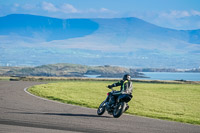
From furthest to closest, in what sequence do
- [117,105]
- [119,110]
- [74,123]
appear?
[117,105] → [119,110] → [74,123]

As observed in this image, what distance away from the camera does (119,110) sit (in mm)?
16781

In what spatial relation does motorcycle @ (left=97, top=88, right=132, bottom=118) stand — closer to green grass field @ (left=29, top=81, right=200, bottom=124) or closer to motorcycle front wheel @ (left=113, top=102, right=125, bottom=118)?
motorcycle front wheel @ (left=113, top=102, right=125, bottom=118)

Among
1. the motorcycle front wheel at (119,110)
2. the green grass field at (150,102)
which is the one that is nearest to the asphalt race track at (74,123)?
the motorcycle front wheel at (119,110)

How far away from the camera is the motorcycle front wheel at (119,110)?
16.7 m

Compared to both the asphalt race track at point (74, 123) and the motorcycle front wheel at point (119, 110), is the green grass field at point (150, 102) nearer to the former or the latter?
the motorcycle front wheel at point (119, 110)

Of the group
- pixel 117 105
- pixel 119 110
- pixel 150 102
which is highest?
pixel 117 105

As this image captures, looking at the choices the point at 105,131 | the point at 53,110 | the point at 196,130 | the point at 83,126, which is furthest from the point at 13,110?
the point at 196,130

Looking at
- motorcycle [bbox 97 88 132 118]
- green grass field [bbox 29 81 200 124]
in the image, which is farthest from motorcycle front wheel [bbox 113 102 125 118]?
green grass field [bbox 29 81 200 124]

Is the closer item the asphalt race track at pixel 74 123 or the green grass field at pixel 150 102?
the asphalt race track at pixel 74 123

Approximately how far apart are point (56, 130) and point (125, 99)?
4278 millimetres

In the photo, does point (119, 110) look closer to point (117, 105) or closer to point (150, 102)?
point (117, 105)

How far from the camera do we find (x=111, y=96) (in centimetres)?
1748

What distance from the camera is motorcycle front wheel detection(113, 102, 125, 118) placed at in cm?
1666

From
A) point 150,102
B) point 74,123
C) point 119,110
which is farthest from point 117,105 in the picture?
point 150,102
